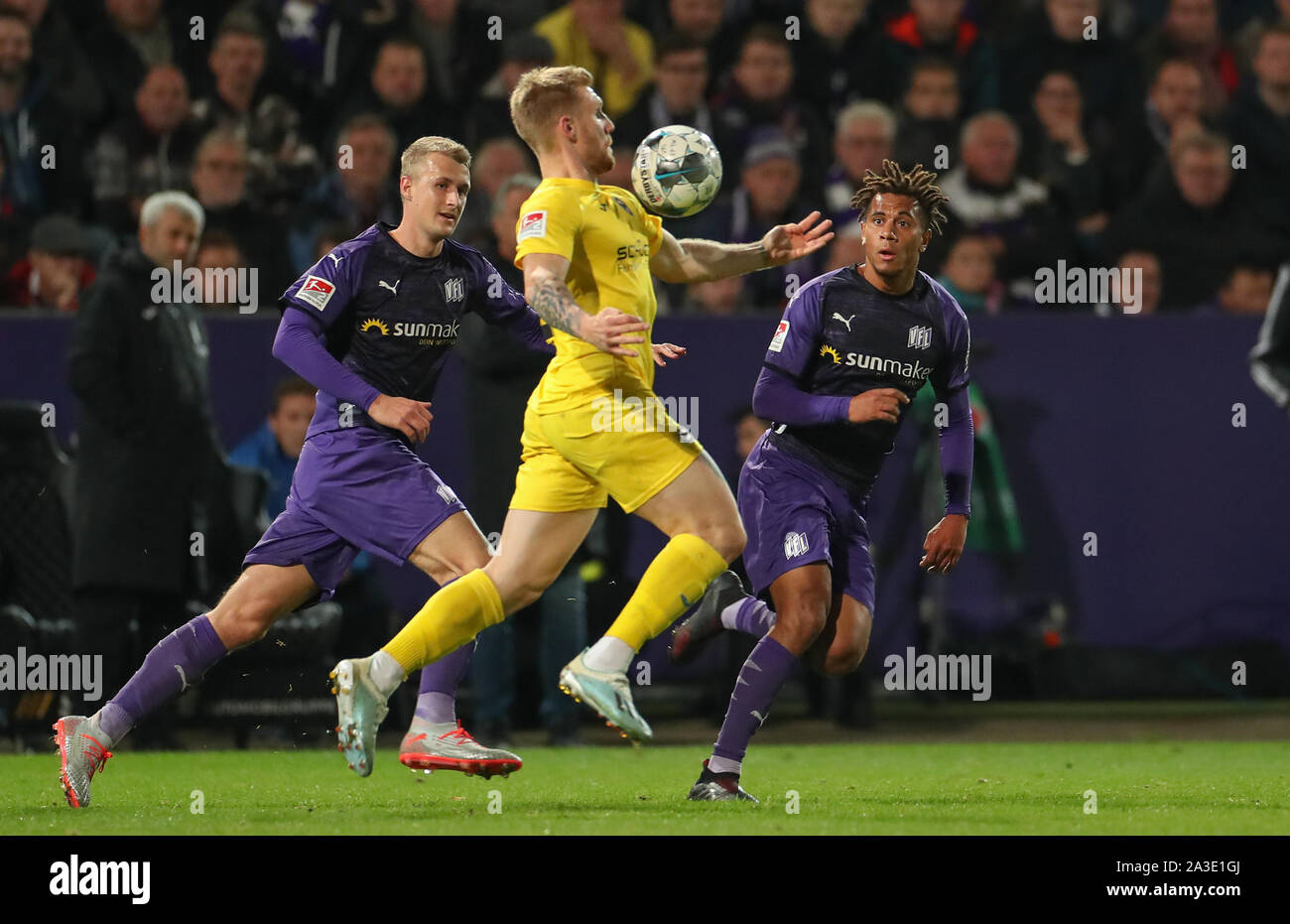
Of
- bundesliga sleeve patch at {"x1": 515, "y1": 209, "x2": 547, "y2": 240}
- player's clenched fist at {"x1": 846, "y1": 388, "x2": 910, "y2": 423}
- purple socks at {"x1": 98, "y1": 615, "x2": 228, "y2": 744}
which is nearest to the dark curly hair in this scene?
player's clenched fist at {"x1": 846, "y1": 388, "x2": 910, "y2": 423}

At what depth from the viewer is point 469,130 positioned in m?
11.8

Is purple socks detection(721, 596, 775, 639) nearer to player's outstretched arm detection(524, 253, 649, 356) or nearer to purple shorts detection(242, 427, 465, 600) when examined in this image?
purple shorts detection(242, 427, 465, 600)

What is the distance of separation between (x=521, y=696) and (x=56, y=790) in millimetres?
3254

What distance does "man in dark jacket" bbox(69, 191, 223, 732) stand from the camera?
9570 mm

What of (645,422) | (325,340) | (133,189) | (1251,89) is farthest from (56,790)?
(1251,89)

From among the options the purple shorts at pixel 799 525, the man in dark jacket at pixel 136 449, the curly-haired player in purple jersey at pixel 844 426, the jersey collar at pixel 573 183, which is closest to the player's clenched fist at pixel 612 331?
the jersey collar at pixel 573 183

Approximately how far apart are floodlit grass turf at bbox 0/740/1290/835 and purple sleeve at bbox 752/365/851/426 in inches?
52.1

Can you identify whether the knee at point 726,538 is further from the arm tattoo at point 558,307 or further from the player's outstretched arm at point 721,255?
the player's outstretched arm at point 721,255

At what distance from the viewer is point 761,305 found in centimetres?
1132

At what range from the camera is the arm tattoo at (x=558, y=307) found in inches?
239

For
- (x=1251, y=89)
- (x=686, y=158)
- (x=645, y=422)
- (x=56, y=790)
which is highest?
(x=1251, y=89)

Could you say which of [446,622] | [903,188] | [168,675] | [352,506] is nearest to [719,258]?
[903,188]

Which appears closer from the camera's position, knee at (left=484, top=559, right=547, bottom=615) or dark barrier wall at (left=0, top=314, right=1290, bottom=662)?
knee at (left=484, top=559, right=547, bottom=615)

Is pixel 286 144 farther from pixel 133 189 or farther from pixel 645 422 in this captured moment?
pixel 645 422
